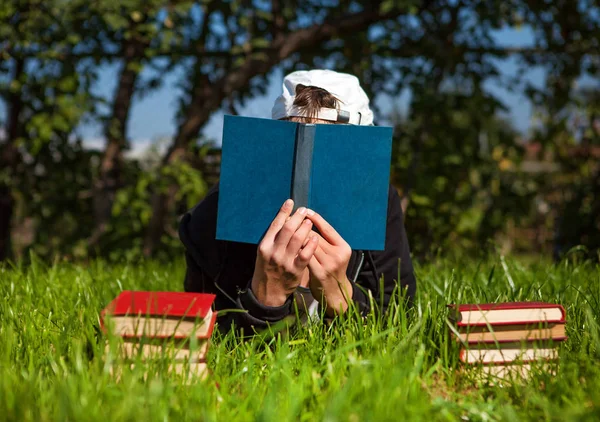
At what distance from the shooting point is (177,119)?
16.0 ft

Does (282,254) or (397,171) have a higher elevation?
(397,171)

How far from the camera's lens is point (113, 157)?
4.61m

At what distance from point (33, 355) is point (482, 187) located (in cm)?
358

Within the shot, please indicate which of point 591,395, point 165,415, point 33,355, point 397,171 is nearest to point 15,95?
point 397,171

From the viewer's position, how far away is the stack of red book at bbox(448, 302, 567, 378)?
1.55 metres

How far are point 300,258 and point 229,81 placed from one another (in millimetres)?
2889

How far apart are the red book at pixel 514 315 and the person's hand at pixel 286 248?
47 centimetres

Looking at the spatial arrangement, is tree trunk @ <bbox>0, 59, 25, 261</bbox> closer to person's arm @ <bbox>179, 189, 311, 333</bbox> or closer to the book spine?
person's arm @ <bbox>179, 189, 311, 333</bbox>

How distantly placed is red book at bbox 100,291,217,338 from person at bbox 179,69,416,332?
349 mm

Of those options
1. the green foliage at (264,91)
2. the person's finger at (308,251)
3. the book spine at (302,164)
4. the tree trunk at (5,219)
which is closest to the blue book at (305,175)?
the book spine at (302,164)

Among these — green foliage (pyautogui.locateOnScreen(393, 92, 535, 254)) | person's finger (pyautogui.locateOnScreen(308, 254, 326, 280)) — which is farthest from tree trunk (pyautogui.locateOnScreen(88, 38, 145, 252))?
person's finger (pyautogui.locateOnScreen(308, 254, 326, 280))

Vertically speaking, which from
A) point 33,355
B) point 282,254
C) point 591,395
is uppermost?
point 282,254

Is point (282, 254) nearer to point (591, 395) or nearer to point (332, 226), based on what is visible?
point (332, 226)

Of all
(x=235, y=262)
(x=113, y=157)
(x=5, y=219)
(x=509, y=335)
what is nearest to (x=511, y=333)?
(x=509, y=335)
